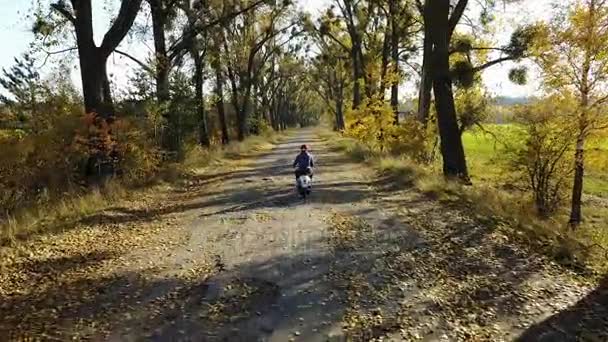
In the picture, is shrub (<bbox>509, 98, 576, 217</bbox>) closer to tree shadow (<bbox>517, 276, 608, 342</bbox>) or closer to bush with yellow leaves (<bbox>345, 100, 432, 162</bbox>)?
bush with yellow leaves (<bbox>345, 100, 432, 162</bbox>)

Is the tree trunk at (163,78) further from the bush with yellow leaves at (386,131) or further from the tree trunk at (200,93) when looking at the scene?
the bush with yellow leaves at (386,131)

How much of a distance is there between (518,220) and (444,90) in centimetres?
659

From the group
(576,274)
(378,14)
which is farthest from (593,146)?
(378,14)

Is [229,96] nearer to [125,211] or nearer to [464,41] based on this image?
[464,41]

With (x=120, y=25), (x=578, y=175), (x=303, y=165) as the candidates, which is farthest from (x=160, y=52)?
(x=578, y=175)

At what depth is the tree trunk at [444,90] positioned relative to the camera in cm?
1630

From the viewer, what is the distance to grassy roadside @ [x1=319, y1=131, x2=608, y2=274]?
8.48 metres

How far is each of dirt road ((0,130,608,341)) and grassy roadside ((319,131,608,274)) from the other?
14.9 inches

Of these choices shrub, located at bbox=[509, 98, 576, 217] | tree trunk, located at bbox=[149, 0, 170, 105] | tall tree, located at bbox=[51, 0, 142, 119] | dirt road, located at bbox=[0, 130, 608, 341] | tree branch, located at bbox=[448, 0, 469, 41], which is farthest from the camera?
tree trunk, located at bbox=[149, 0, 170, 105]

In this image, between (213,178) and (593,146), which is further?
(213,178)

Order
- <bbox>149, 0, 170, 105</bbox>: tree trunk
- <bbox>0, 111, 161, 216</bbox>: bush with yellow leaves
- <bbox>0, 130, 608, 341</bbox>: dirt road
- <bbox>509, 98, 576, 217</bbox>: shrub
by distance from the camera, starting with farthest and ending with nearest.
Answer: <bbox>149, 0, 170, 105</bbox>: tree trunk
<bbox>509, 98, 576, 217</bbox>: shrub
<bbox>0, 111, 161, 216</bbox>: bush with yellow leaves
<bbox>0, 130, 608, 341</bbox>: dirt road

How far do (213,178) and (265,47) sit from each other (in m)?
31.0

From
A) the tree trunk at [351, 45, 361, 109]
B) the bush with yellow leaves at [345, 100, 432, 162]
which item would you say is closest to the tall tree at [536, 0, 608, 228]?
the bush with yellow leaves at [345, 100, 432, 162]

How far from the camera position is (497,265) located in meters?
8.20
